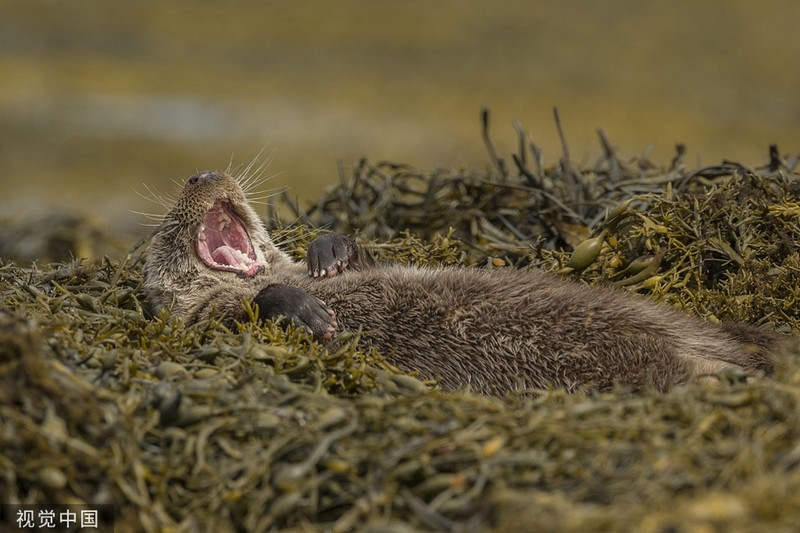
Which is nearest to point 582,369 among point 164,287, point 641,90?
point 164,287

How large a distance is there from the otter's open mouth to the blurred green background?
6.82 m

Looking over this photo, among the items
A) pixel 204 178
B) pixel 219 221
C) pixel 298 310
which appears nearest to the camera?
pixel 298 310

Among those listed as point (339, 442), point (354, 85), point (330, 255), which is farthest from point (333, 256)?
point (354, 85)

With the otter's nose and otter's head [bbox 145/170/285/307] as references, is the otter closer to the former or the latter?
otter's head [bbox 145/170/285/307]

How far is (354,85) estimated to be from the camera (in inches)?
932

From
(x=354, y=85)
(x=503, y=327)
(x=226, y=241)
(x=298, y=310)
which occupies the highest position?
(x=354, y=85)

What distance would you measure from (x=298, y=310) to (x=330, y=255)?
623mm

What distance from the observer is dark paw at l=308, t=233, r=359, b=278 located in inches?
158

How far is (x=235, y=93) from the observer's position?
71.2 ft

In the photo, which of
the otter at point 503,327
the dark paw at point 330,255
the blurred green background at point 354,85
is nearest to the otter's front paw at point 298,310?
the otter at point 503,327

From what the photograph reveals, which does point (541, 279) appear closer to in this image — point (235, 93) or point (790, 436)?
point (790, 436)

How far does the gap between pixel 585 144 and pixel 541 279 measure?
1448 cm

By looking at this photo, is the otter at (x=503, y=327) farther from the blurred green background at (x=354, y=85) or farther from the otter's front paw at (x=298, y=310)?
the blurred green background at (x=354, y=85)

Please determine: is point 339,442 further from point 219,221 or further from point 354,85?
point 354,85
